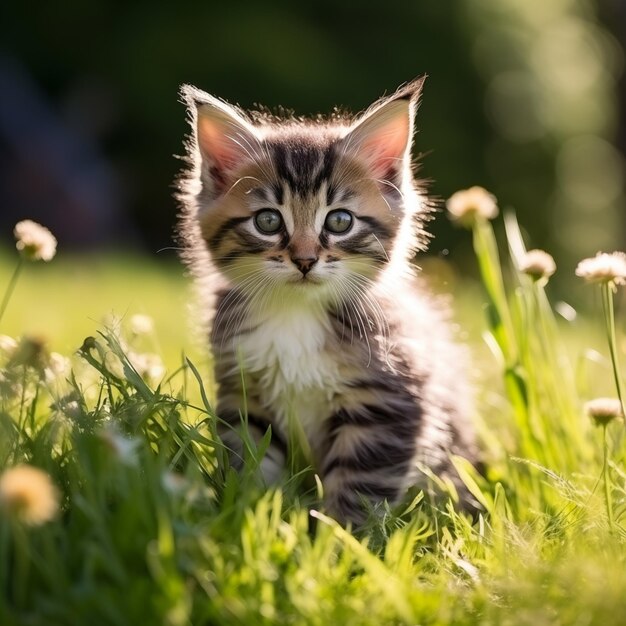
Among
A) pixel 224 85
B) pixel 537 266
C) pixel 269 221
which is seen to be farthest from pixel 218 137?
pixel 224 85

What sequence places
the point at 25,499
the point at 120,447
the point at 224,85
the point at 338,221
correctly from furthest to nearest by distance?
the point at 224,85 → the point at 338,221 → the point at 120,447 → the point at 25,499

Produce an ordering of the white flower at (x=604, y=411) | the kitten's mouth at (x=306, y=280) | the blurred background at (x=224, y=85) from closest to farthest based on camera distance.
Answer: the white flower at (x=604, y=411), the kitten's mouth at (x=306, y=280), the blurred background at (x=224, y=85)

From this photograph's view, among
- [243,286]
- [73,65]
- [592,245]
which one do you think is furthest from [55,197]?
[243,286]

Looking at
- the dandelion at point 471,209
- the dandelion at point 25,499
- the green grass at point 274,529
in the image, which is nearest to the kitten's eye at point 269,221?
the green grass at point 274,529

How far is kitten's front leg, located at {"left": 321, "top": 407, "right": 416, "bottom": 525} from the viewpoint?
2410mm

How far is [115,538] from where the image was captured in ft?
5.32

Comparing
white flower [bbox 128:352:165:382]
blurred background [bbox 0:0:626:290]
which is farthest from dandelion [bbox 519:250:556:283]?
blurred background [bbox 0:0:626:290]

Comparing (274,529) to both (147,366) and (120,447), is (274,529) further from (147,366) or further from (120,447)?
(147,366)

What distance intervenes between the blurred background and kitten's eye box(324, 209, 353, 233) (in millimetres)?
6682

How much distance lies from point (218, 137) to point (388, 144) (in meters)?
0.42

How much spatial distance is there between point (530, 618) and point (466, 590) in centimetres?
28

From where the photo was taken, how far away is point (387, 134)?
8.41 ft

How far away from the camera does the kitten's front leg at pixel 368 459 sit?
2.41 meters

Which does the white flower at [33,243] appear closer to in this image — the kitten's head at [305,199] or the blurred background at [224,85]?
Answer: the kitten's head at [305,199]
